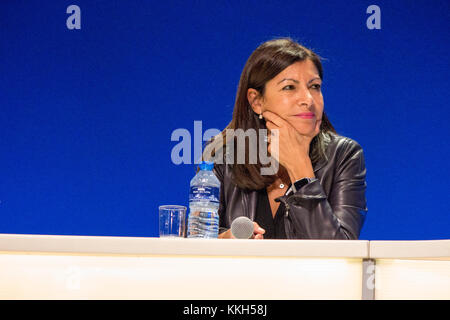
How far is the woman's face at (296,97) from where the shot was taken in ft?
7.07

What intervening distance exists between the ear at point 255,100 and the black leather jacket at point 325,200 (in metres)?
0.31

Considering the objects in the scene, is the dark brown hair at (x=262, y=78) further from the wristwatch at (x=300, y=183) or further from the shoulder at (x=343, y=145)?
the wristwatch at (x=300, y=183)

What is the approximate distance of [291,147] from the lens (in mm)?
2004

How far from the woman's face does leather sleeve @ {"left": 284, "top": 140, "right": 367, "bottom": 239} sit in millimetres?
197

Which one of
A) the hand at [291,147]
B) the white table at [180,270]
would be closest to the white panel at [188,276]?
the white table at [180,270]

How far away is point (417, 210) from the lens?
2725 millimetres

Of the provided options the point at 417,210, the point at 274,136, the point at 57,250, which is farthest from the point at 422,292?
the point at 417,210

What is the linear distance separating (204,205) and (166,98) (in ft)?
4.46

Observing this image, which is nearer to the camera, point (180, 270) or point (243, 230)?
point (180, 270)

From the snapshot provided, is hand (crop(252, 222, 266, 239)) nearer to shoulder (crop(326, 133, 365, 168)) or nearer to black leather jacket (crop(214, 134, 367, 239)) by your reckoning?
black leather jacket (crop(214, 134, 367, 239))

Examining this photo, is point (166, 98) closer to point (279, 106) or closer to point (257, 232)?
point (279, 106)

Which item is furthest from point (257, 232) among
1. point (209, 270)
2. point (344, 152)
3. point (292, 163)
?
point (344, 152)

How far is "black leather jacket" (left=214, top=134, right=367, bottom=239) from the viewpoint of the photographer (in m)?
1.71

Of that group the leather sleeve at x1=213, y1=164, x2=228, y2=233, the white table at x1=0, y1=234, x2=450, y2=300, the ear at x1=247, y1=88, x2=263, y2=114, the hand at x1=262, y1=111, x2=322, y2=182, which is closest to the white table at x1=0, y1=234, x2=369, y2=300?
the white table at x1=0, y1=234, x2=450, y2=300
